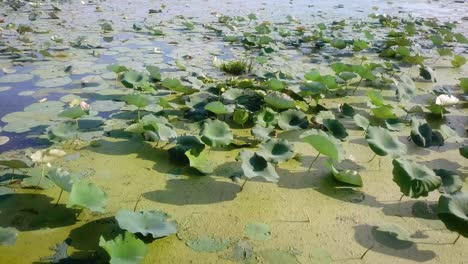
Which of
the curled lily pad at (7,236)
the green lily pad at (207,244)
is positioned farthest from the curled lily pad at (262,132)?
the curled lily pad at (7,236)

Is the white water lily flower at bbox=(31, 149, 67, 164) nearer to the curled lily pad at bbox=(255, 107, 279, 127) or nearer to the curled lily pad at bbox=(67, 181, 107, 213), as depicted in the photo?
the curled lily pad at bbox=(67, 181, 107, 213)

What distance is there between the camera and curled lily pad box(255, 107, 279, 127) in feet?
9.68

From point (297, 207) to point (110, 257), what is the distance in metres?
1.00

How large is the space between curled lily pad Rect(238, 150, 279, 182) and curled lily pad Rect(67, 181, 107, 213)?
2.40 ft

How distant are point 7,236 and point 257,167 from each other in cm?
122

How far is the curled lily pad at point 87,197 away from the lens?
1743 mm

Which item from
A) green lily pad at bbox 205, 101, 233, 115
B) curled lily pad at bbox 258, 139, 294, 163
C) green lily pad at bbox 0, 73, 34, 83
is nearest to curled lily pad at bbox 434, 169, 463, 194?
curled lily pad at bbox 258, 139, 294, 163

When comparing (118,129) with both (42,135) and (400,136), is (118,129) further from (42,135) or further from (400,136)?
(400,136)

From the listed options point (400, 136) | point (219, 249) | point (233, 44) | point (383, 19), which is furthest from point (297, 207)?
point (383, 19)

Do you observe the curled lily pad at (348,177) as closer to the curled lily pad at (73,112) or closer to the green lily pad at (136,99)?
the green lily pad at (136,99)

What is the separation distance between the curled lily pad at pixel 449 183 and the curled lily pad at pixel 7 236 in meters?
2.19

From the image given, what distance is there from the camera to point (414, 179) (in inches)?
80.7

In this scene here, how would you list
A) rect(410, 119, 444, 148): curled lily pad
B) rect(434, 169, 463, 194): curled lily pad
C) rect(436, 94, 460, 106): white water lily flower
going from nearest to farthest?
rect(434, 169, 463, 194): curled lily pad < rect(410, 119, 444, 148): curled lily pad < rect(436, 94, 460, 106): white water lily flower

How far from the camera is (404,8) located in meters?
10.6
